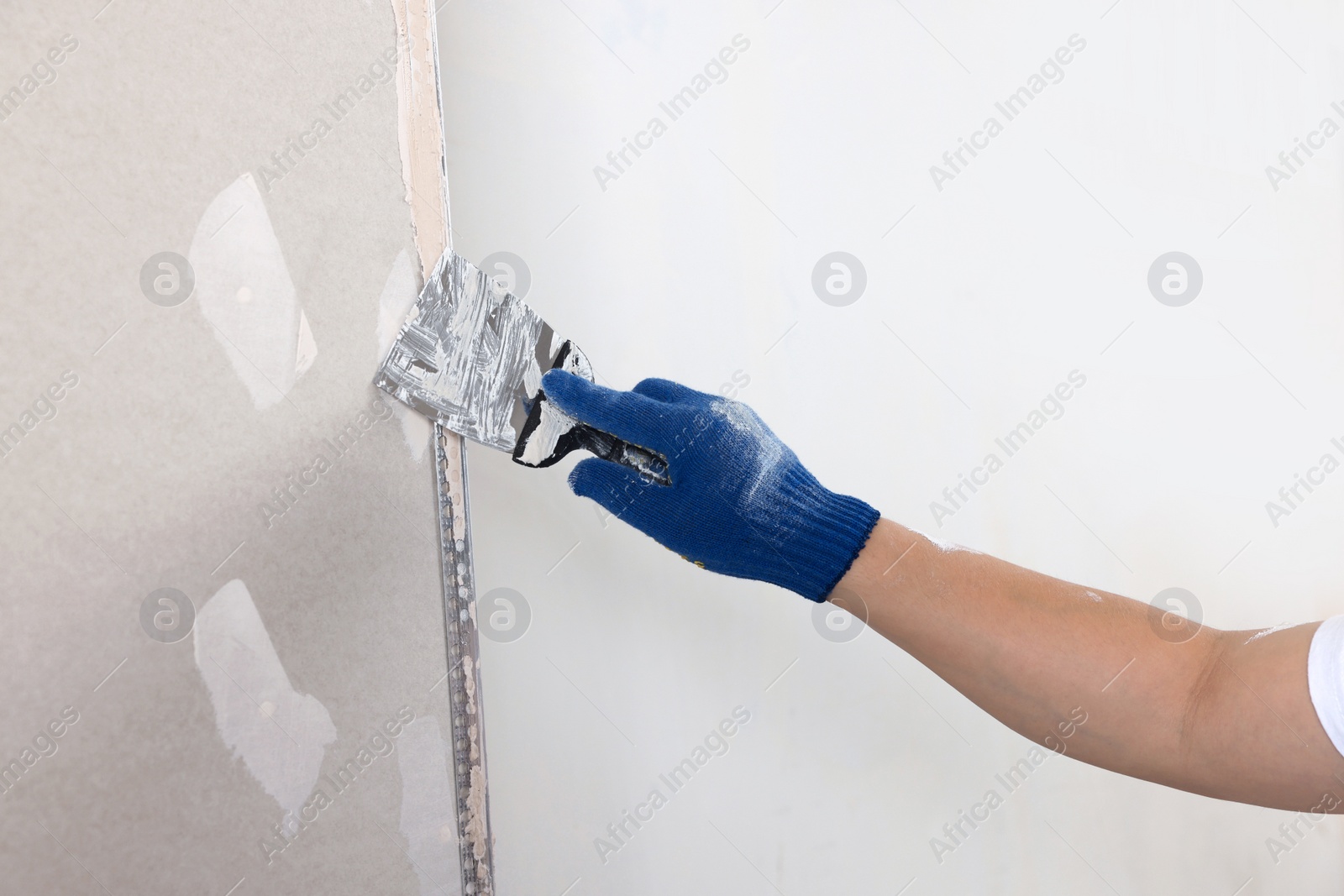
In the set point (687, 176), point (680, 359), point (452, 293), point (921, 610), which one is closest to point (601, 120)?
point (687, 176)

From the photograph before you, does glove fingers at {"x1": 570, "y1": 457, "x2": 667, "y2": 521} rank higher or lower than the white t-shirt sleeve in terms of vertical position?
lower

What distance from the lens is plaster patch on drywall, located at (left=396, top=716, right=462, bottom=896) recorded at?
0.94 m

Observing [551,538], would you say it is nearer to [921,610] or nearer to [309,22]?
[921,610]

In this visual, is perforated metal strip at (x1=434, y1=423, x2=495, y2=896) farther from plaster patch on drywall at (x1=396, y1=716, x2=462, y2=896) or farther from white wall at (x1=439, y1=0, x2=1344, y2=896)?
white wall at (x1=439, y1=0, x2=1344, y2=896)

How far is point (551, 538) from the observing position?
50.8 inches

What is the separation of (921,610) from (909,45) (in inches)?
42.6

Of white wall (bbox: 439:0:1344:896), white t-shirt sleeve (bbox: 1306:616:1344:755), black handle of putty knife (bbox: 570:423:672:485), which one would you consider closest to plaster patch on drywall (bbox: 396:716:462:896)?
white wall (bbox: 439:0:1344:896)

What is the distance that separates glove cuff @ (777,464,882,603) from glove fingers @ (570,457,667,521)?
0.17m

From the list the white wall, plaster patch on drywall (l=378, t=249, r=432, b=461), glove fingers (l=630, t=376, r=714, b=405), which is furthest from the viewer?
the white wall

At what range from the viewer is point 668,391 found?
3.40 ft

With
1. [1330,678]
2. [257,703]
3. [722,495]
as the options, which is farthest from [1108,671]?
[257,703]

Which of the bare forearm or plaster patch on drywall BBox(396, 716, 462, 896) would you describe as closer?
the bare forearm

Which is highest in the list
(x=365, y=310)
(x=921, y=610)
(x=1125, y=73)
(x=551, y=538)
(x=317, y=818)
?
(x=1125, y=73)

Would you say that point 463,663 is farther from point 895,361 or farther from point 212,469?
point 895,361
